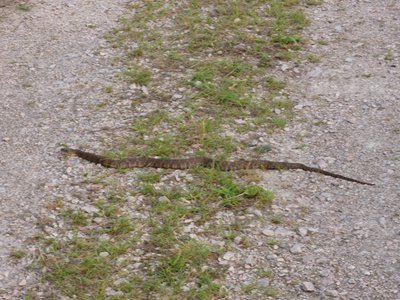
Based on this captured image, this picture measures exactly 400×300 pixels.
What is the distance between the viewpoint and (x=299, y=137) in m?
7.44

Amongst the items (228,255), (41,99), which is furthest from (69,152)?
(228,255)

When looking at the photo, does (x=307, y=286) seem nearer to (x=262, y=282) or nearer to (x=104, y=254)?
(x=262, y=282)

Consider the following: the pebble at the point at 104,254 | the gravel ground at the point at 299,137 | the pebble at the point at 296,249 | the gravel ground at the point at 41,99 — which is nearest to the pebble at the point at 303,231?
the gravel ground at the point at 299,137

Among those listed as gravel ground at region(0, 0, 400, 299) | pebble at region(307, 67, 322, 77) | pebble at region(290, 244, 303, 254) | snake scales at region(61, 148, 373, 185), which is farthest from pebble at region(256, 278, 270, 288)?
pebble at region(307, 67, 322, 77)

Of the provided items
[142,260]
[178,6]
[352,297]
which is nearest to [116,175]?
[142,260]

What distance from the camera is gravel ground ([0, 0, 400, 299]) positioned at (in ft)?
18.6

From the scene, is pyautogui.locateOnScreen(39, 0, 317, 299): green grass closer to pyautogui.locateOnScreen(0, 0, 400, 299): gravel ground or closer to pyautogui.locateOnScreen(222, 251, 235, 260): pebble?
pyautogui.locateOnScreen(222, 251, 235, 260): pebble

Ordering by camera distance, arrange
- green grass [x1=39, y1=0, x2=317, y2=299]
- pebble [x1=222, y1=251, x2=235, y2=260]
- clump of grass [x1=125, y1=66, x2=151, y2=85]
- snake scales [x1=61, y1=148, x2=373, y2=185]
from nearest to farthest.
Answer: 1. green grass [x1=39, y1=0, x2=317, y2=299]
2. pebble [x1=222, y1=251, x2=235, y2=260]
3. snake scales [x1=61, y1=148, x2=373, y2=185]
4. clump of grass [x1=125, y1=66, x2=151, y2=85]

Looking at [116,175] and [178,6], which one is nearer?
[116,175]

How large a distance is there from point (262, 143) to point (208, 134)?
0.52m

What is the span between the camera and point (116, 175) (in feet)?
22.4

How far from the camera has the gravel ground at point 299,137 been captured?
566cm

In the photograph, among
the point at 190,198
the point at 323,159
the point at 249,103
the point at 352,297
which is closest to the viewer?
the point at 352,297

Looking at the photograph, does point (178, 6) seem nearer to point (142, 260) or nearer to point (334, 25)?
point (334, 25)
